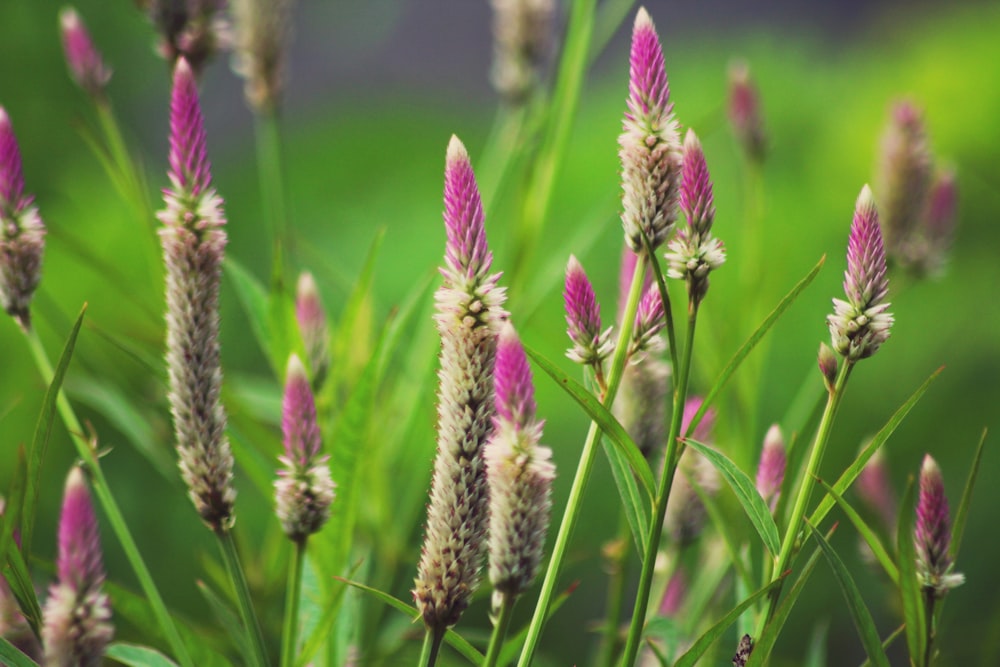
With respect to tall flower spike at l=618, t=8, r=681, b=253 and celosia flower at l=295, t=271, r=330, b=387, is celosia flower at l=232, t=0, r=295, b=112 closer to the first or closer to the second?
celosia flower at l=295, t=271, r=330, b=387

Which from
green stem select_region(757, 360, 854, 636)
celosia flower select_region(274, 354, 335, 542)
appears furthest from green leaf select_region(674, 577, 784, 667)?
celosia flower select_region(274, 354, 335, 542)

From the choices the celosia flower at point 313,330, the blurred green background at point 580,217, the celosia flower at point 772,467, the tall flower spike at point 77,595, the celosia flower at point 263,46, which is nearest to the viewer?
the tall flower spike at point 77,595

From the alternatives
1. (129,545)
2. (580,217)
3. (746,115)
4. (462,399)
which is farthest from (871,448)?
(580,217)

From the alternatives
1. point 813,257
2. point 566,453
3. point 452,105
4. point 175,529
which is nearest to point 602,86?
point 452,105

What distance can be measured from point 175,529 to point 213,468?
0.81 metres

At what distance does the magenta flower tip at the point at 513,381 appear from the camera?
0.25 metres

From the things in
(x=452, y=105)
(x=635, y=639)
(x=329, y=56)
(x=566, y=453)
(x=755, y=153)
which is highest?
(x=329, y=56)

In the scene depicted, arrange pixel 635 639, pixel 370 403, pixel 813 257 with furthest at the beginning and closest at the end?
pixel 813 257 < pixel 370 403 < pixel 635 639

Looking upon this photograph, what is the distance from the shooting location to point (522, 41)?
2.15 ft

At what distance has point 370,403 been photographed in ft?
1.32

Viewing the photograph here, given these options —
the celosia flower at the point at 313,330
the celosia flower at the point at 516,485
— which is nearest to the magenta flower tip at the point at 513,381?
the celosia flower at the point at 516,485

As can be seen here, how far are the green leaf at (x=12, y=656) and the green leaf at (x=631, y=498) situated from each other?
18 centimetres

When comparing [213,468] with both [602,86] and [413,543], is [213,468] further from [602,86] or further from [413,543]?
[602,86]

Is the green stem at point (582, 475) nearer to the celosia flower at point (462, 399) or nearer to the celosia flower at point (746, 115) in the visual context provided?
the celosia flower at point (462, 399)
